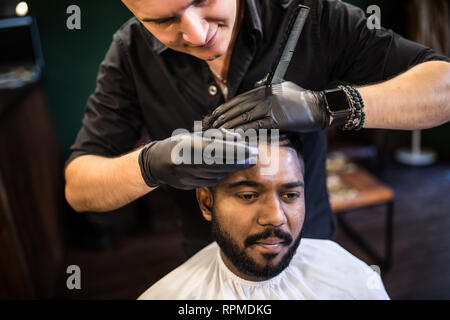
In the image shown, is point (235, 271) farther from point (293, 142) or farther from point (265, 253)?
point (293, 142)

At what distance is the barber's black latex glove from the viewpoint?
2.74 ft

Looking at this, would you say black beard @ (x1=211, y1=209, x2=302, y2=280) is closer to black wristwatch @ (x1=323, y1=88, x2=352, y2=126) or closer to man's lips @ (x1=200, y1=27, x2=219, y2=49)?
black wristwatch @ (x1=323, y1=88, x2=352, y2=126)

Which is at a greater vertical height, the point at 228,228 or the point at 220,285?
the point at 228,228

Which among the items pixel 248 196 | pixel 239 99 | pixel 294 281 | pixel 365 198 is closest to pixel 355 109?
pixel 239 99

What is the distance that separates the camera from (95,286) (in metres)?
2.48

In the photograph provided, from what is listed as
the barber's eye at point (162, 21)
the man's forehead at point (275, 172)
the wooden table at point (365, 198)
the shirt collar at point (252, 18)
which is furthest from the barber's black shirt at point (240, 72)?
the wooden table at point (365, 198)

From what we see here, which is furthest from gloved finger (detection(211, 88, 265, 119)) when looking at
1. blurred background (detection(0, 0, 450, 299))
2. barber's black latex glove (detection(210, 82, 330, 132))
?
blurred background (detection(0, 0, 450, 299))

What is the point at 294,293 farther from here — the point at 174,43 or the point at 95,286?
the point at 95,286

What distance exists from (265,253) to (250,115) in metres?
0.43

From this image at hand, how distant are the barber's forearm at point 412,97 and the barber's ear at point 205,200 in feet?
1.66

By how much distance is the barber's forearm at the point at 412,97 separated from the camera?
0.86 metres

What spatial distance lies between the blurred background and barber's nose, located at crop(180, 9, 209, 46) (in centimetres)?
66

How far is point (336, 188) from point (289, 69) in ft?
5.97

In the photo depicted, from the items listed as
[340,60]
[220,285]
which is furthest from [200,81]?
[220,285]
